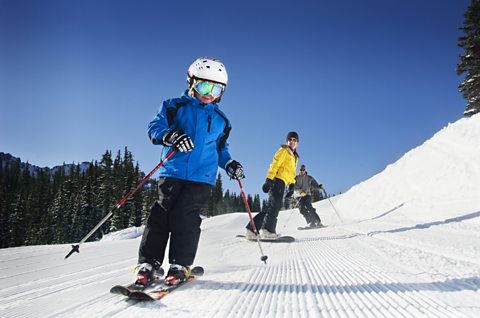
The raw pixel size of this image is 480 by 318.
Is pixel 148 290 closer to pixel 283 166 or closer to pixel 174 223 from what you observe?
pixel 174 223

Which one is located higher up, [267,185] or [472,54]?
[472,54]

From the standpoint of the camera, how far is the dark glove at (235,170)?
3340mm

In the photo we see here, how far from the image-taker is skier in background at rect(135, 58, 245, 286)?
254cm

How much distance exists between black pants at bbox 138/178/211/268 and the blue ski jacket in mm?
107

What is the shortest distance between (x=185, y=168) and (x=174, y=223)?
0.50 meters

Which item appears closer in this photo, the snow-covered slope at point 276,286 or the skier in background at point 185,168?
the snow-covered slope at point 276,286

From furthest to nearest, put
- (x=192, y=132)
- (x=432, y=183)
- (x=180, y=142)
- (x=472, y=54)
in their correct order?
(x=472, y=54) → (x=432, y=183) → (x=192, y=132) → (x=180, y=142)

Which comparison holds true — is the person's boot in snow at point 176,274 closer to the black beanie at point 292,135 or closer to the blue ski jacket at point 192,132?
the blue ski jacket at point 192,132

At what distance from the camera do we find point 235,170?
3346 millimetres

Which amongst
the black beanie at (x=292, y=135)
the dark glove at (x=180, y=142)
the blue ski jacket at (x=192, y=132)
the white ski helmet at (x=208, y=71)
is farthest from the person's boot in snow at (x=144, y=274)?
the black beanie at (x=292, y=135)

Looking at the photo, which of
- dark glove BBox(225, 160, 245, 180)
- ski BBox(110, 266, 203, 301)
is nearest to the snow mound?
dark glove BBox(225, 160, 245, 180)

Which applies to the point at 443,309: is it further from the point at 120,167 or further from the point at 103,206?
the point at 120,167

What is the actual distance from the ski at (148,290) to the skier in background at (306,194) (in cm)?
910

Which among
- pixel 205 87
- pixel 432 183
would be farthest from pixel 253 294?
pixel 432 183
